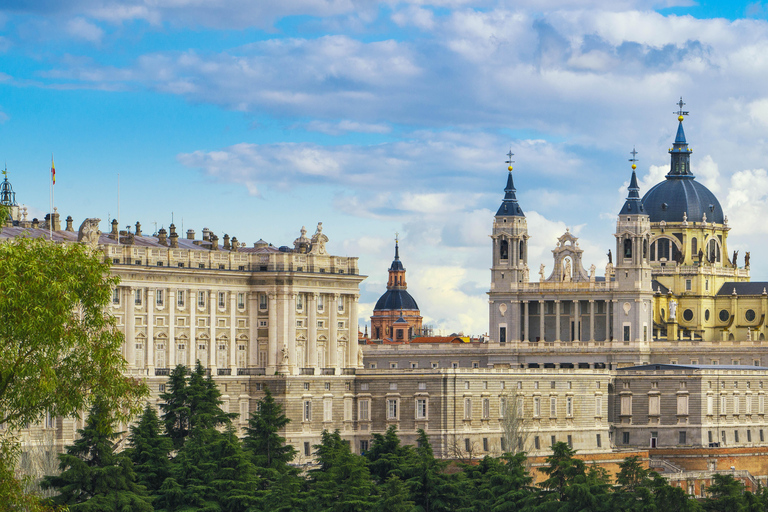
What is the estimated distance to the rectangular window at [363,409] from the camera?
145750mm

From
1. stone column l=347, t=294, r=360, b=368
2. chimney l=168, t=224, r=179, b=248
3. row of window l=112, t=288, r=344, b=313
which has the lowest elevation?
stone column l=347, t=294, r=360, b=368

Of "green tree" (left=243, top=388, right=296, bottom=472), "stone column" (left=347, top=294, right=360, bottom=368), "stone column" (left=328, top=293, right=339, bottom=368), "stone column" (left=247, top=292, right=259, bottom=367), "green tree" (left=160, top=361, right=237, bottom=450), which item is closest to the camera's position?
"green tree" (left=243, top=388, right=296, bottom=472)

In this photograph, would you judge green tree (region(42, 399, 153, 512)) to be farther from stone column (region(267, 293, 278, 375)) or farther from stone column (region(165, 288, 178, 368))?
stone column (region(267, 293, 278, 375))

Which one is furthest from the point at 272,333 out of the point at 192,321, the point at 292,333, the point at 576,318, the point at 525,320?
the point at 525,320

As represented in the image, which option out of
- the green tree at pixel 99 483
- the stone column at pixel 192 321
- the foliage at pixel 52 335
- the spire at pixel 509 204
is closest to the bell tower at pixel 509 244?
the spire at pixel 509 204

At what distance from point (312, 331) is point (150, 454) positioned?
126ft

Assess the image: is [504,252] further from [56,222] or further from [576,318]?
[56,222]

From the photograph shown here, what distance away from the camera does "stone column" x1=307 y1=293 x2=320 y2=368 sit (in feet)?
473

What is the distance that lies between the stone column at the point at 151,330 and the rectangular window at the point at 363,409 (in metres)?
18.7

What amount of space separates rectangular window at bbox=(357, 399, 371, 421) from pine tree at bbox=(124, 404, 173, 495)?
35899 millimetres

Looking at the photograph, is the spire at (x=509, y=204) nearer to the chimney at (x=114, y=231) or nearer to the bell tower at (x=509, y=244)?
the bell tower at (x=509, y=244)

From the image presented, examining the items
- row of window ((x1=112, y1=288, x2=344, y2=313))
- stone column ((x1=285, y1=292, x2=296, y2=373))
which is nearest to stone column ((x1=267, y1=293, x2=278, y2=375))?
row of window ((x1=112, y1=288, x2=344, y2=313))

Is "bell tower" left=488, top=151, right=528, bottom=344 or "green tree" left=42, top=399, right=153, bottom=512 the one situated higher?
"bell tower" left=488, top=151, right=528, bottom=344

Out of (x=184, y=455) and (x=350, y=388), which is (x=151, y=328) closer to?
(x=350, y=388)
